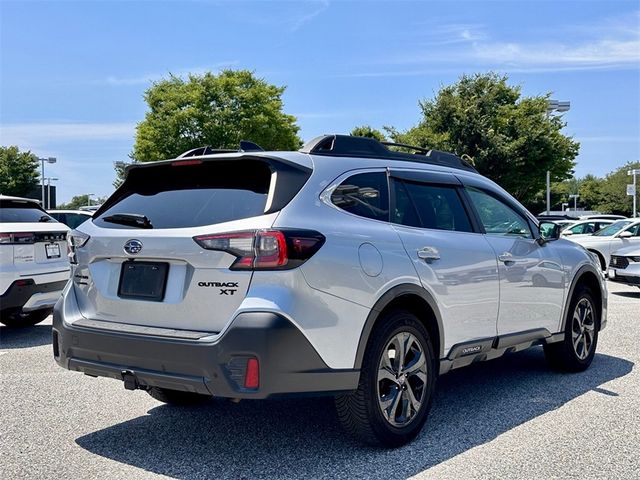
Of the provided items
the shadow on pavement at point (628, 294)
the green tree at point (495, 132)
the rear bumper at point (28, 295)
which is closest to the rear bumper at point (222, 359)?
the rear bumper at point (28, 295)

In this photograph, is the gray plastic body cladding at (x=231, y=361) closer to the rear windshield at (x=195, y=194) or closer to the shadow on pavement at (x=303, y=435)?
the shadow on pavement at (x=303, y=435)

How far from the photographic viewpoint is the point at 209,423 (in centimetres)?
473

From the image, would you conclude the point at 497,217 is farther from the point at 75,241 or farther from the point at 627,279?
the point at 627,279

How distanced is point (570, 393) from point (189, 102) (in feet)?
122

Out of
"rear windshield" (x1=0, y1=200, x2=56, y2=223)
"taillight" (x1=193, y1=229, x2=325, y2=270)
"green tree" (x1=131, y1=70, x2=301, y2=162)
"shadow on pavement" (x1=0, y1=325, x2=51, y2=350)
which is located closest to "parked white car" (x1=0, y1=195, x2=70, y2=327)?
"rear windshield" (x1=0, y1=200, x2=56, y2=223)

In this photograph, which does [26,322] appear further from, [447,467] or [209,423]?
[447,467]

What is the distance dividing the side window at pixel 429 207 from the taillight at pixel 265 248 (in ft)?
3.17

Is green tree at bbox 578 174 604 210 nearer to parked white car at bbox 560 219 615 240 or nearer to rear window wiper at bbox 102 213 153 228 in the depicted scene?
parked white car at bbox 560 219 615 240

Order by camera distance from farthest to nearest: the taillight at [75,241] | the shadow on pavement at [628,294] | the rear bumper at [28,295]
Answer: the shadow on pavement at [628,294] < the rear bumper at [28,295] < the taillight at [75,241]

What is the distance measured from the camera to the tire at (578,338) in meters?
6.10

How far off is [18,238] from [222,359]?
5288 mm

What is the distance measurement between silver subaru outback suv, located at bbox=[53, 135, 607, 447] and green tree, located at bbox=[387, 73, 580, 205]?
29.7 meters

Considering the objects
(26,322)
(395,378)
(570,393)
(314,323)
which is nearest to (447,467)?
(395,378)

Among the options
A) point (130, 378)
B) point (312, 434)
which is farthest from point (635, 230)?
point (130, 378)
